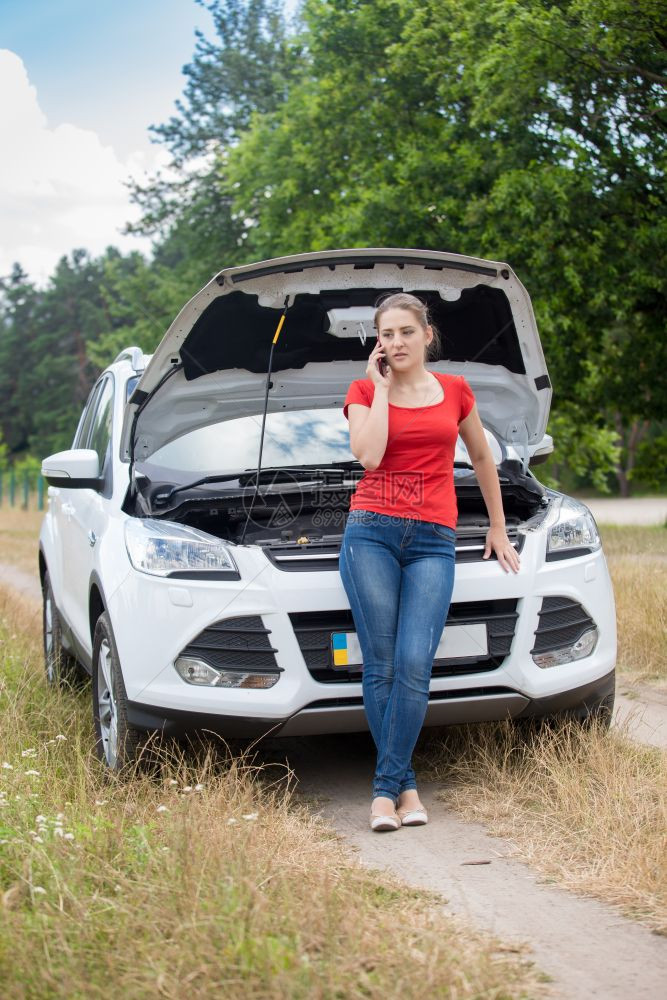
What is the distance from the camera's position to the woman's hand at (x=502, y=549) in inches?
167

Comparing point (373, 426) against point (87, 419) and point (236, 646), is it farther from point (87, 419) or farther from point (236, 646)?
point (87, 419)

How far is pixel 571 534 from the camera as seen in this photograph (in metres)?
4.57

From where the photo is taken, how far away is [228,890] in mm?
2789

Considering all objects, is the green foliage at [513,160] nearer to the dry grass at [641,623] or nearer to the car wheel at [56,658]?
the car wheel at [56,658]

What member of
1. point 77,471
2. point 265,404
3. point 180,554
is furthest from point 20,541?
point 180,554

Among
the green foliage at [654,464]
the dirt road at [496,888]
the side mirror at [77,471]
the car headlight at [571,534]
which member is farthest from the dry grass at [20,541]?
the green foliage at [654,464]

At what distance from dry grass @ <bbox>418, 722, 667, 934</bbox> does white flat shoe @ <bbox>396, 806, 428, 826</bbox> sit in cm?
19

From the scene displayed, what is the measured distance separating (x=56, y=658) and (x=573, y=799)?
338 cm

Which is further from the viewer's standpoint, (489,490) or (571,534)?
(571,534)

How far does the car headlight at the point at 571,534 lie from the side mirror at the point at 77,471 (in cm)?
204

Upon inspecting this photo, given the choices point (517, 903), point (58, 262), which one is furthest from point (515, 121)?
point (58, 262)

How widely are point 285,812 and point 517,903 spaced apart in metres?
0.92

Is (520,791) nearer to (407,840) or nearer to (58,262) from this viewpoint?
(407,840)

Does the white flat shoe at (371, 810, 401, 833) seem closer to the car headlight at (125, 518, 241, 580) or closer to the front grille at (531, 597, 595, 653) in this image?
the front grille at (531, 597, 595, 653)
